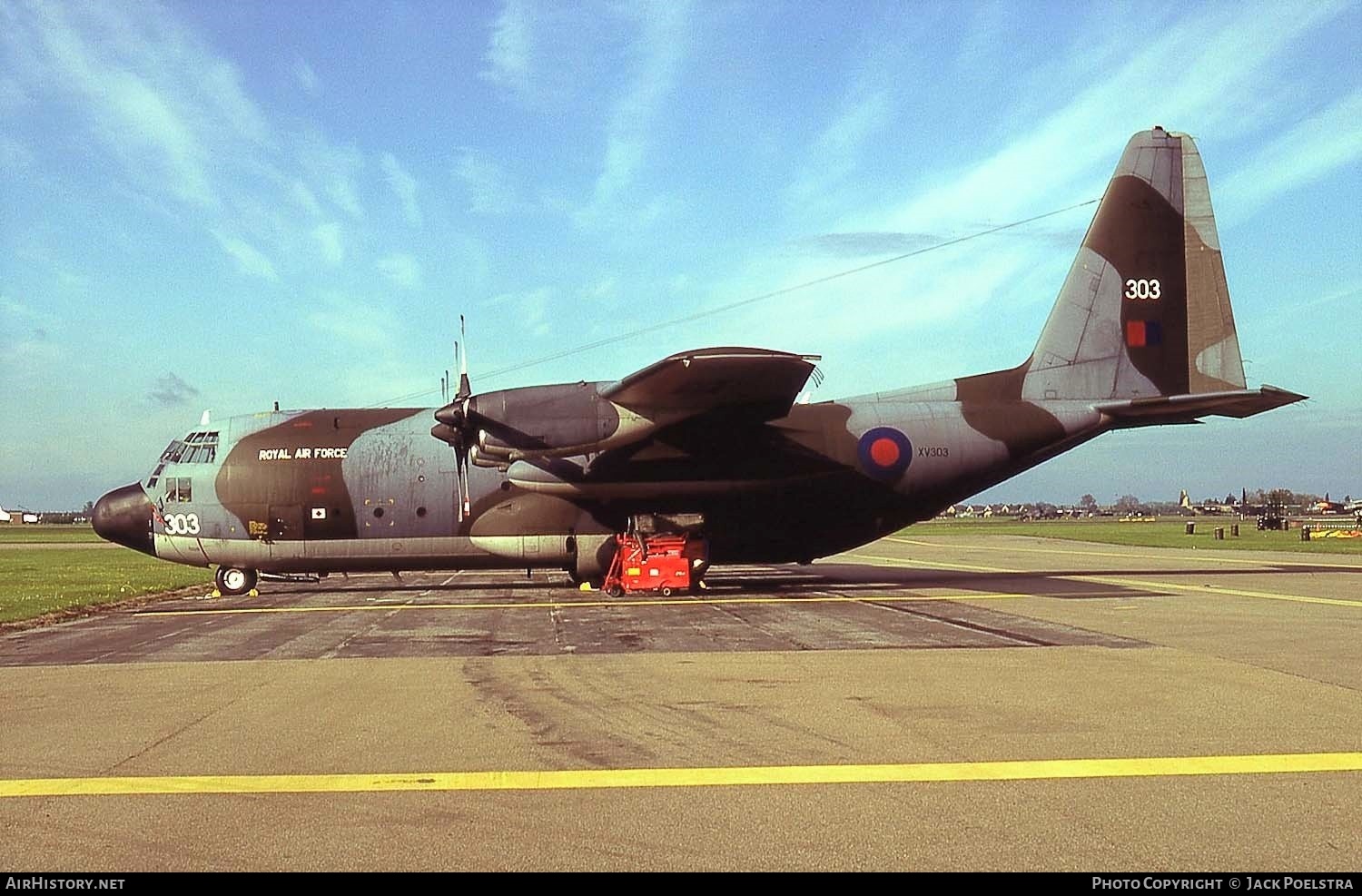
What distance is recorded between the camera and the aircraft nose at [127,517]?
23172mm

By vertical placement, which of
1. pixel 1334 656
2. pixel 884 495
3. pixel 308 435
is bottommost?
pixel 1334 656

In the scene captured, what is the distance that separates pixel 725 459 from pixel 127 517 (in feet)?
46.6

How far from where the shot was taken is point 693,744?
7.66 meters

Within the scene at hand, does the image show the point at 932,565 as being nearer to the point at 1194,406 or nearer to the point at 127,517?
the point at 1194,406

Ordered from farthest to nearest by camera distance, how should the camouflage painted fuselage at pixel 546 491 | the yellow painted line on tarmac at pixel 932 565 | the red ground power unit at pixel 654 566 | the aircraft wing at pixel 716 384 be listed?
the yellow painted line on tarmac at pixel 932 565, the camouflage painted fuselage at pixel 546 491, the red ground power unit at pixel 654 566, the aircraft wing at pixel 716 384

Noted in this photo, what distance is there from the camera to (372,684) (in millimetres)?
10406

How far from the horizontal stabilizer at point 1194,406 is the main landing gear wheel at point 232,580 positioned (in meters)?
20.5

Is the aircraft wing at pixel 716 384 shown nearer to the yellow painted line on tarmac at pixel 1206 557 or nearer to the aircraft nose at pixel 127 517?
the aircraft nose at pixel 127 517

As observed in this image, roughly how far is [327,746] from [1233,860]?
6159 millimetres

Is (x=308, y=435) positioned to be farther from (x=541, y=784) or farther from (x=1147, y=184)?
(x=1147, y=184)

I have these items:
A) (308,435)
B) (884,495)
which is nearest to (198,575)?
(308,435)

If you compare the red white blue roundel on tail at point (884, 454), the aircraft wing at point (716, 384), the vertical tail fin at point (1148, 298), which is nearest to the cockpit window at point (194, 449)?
the aircraft wing at point (716, 384)

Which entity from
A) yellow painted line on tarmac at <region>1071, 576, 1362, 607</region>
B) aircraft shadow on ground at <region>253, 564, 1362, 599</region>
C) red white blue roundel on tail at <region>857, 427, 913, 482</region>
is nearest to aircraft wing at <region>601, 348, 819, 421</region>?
red white blue roundel on tail at <region>857, 427, 913, 482</region>

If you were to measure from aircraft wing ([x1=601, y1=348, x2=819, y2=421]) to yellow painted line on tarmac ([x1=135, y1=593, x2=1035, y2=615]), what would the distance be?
153 inches
